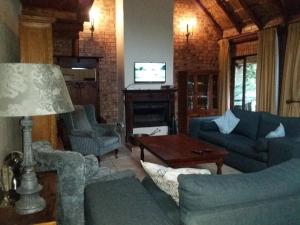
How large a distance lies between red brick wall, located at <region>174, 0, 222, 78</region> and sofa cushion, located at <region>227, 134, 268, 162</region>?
3346mm

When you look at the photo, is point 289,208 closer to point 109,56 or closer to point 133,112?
point 133,112

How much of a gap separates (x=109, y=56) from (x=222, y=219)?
5867 mm

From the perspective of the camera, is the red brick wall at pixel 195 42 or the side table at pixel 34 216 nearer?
the side table at pixel 34 216

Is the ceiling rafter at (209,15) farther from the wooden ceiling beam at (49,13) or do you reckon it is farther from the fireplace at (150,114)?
the wooden ceiling beam at (49,13)

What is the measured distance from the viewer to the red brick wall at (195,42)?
7.20m

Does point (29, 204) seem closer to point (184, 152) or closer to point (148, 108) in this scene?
point (184, 152)

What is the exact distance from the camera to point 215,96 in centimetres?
742

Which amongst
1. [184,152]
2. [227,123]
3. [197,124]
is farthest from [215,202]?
[197,124]

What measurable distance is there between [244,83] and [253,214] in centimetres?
621

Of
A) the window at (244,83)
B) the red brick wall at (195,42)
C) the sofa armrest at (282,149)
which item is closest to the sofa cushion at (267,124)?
the sofa armrest at (282,149)

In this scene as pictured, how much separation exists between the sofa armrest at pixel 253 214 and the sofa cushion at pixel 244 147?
230cm

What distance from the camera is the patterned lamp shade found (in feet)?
4.02

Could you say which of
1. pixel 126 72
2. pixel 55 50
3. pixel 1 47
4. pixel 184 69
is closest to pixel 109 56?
pixel 126 72

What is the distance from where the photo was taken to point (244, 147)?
3990 millimetres
